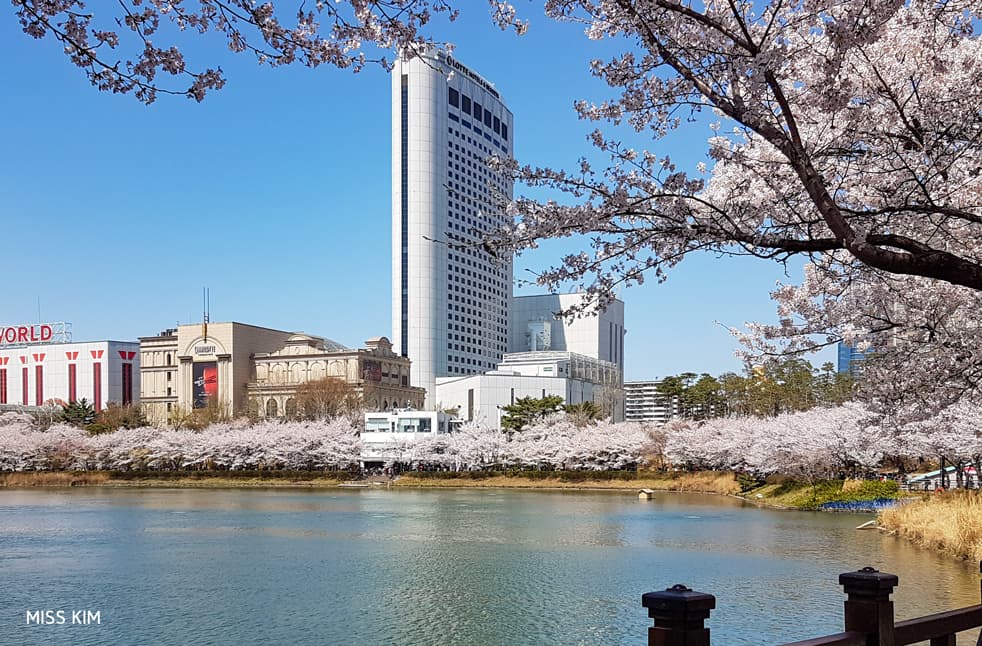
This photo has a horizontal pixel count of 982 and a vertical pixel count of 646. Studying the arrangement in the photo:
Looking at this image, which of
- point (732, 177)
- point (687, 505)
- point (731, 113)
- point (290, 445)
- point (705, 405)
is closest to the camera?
point (731, 113)

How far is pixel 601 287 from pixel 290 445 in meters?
50.9

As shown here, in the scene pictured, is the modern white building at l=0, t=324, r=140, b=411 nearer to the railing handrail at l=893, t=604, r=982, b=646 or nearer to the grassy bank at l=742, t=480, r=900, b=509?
the grassy bank at l=742, t=480, r=900, b=509

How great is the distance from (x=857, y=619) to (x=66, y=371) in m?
97.8

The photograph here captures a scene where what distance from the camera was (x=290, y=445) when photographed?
178 feet

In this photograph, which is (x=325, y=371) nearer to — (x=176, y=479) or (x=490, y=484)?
(x=176, y=479)

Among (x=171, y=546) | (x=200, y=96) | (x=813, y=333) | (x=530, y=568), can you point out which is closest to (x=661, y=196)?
(x=200, y=96)

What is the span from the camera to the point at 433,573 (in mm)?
17266

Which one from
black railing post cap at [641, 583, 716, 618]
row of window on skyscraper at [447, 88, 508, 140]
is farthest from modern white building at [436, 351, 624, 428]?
black railing post cap at [641, 583, 716, 618]

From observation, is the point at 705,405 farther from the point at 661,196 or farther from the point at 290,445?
the point at 661,196

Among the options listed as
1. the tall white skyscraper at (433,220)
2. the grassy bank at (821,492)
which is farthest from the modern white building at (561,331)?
the grassy bank at (821,492)

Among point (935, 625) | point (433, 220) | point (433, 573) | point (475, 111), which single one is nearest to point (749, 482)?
Answer: point (433, 573)

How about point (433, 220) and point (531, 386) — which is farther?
point (433, 220)

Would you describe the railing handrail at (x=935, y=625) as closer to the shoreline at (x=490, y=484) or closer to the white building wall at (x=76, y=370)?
the shoreline at (x=490, y=484)

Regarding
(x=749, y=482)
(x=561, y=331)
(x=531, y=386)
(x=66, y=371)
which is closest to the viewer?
(x=749, y=482)
